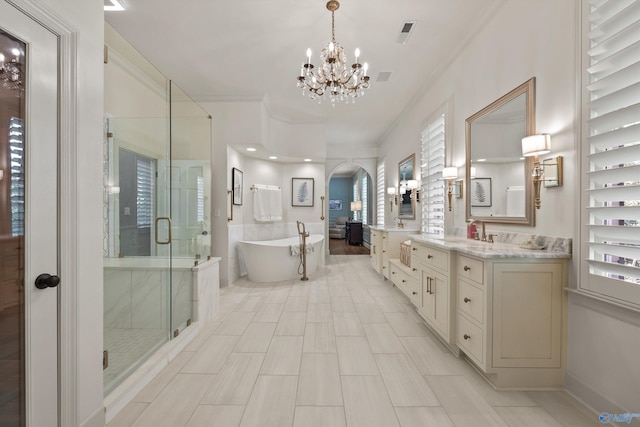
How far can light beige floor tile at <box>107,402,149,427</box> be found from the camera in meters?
1.64

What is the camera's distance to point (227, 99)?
4.89m

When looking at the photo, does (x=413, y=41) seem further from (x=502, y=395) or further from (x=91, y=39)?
(x=502, y=395)

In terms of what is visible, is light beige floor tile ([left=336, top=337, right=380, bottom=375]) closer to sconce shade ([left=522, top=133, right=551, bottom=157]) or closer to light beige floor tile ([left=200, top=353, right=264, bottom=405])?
light beige floor tile ([left=200, top=353, right=264, bottom=405])

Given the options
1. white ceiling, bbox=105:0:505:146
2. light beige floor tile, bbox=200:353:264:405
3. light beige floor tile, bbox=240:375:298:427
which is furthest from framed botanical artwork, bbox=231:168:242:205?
light beige floor tile, bbox=240:375:298:427

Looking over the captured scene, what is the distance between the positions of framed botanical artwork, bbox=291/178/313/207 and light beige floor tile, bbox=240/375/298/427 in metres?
4.75

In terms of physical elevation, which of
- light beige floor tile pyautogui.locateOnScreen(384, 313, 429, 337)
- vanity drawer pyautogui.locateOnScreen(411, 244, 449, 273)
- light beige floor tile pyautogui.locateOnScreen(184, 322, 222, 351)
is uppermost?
vanity drawer pyautogui.locateOnScreen(411, 244, 449, 273)

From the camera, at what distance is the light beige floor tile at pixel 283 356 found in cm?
218

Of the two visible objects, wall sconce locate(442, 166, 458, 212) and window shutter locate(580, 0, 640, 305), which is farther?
wall sconce locate(442, 166, 458, 212)

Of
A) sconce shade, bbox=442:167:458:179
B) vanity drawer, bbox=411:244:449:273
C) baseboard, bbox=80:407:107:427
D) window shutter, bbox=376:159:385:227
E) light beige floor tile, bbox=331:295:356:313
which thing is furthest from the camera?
window shutter, bbox=376:159:385:227

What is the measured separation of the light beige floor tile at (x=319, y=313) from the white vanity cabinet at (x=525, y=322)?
1.72m

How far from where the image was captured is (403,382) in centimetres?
203

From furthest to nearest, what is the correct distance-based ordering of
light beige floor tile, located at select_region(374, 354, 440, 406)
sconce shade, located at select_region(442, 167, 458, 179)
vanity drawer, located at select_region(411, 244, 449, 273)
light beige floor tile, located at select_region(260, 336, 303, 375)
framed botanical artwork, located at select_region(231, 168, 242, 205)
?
framed botanical artwork, located at select_region(231, 168, 242, 205) → sconce shade, located at select_region(442, 167, 458, 179) → vanity drawer, located at select_region(411, 244, 449, 273) → light beige floor tile, located at select_region(260, 336, 303, 375) → light beige floor tile, located at select_region(374, 354, 440, 406)

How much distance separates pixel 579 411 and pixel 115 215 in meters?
3.25

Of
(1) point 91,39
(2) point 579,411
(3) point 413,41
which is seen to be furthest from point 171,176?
(2) point 579,411
